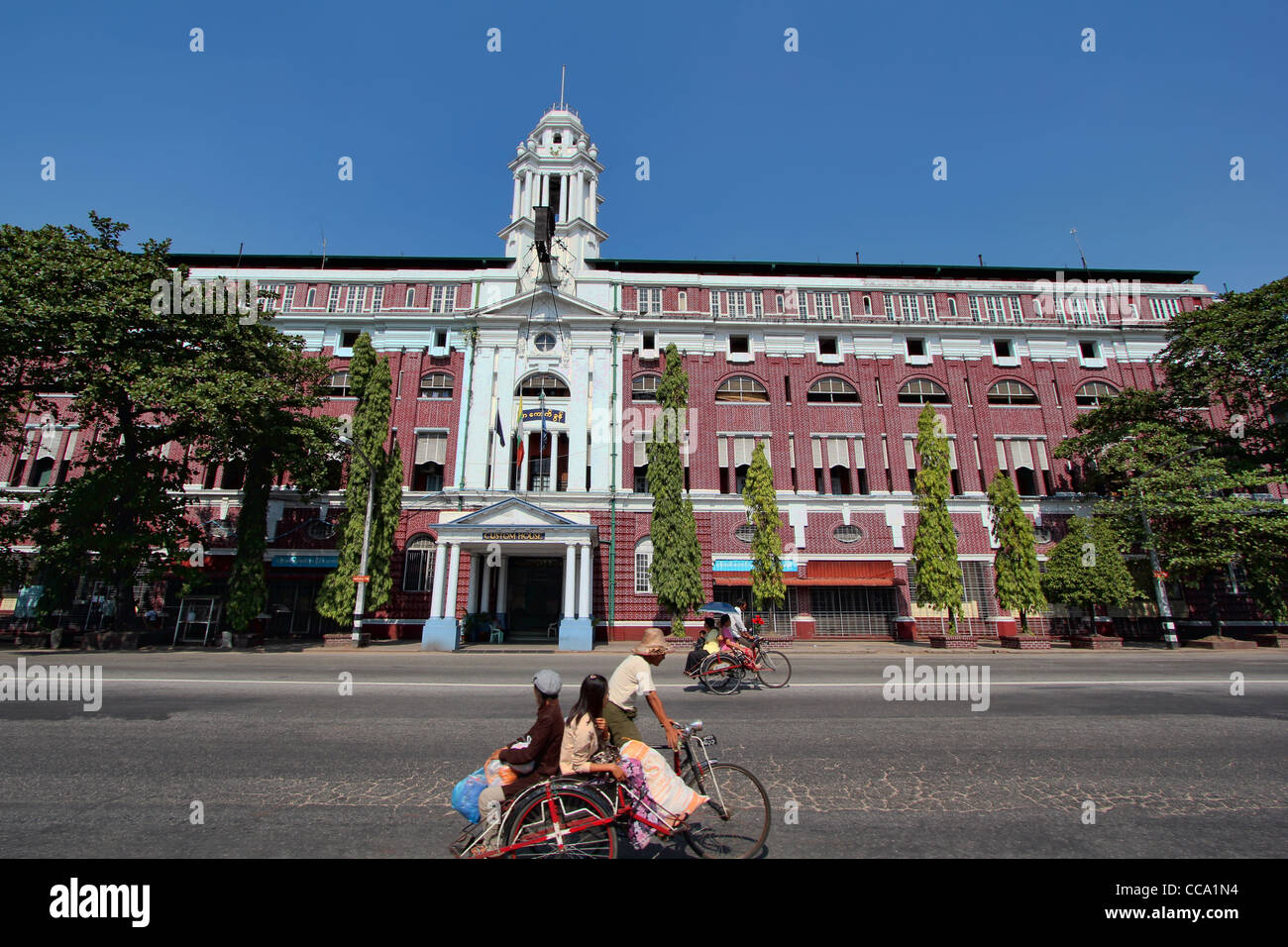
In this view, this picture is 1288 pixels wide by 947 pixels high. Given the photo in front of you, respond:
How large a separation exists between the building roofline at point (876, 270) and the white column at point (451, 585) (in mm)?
19850

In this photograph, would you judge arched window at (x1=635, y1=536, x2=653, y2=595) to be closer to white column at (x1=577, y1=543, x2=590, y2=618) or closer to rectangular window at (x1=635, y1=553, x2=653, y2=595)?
rectangular window at (x1=635, y1=553, x2=653, y2=595)

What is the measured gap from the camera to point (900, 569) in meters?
30.0

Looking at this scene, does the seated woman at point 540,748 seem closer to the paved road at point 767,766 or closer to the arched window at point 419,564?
the paved road at point 767,766

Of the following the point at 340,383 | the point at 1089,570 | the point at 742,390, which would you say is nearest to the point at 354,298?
the point at 340,383

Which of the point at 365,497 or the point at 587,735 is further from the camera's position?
the point at 365,497

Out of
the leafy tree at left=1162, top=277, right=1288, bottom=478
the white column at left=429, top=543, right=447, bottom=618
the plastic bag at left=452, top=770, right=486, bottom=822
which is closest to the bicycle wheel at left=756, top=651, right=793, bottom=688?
the plastic bag at left=452, top=770, right=486, bottom=822

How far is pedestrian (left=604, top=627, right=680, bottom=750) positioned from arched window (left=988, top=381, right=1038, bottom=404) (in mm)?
34558

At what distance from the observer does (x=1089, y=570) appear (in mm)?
25938

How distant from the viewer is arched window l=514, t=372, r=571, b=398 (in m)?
32.4

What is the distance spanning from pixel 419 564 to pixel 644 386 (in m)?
15.2

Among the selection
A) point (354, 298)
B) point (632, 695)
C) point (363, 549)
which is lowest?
point (632, 695)

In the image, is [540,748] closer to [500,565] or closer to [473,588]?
[473,588]

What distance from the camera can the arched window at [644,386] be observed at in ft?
107

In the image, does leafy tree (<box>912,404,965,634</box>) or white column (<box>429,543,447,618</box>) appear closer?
white column (<box>429,543,447,618</box>)
